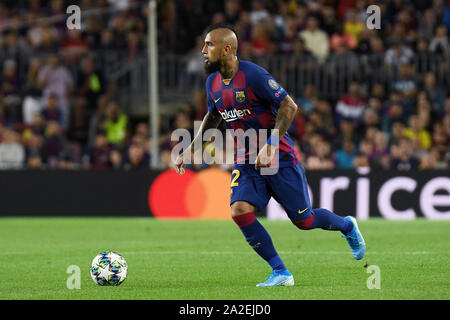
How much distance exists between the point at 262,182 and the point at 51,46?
15.1m

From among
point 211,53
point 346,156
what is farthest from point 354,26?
point 211,53

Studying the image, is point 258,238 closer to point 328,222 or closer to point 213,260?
point 328,222

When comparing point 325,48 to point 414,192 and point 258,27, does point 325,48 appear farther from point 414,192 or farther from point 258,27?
point 414,192

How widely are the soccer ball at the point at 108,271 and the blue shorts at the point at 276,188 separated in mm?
1191

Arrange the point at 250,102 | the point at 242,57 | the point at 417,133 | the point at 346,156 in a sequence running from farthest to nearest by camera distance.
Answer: the point at 242,57, the point at 417,133, the point at 346,156, the point at 250,102

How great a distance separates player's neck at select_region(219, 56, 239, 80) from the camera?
8836 mm

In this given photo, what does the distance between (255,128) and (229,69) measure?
0.59 metres

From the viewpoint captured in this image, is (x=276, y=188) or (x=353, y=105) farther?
(x=353, y=105)

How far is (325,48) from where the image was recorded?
2189cm

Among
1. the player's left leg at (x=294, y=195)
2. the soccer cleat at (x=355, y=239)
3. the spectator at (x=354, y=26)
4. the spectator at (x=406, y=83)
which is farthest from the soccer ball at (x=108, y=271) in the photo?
the spectator at (x=354, y=26)

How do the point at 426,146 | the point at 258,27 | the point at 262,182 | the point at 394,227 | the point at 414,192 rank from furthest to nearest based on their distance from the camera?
the point at 258,27 → the point at 426,146 → the point at 414,192 → the point at 394,227 → the point at 262,182

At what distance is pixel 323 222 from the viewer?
9242 mm

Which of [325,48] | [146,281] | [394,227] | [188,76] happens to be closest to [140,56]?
[188,76]

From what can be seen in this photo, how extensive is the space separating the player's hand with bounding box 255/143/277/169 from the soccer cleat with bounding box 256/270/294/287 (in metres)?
1.00
